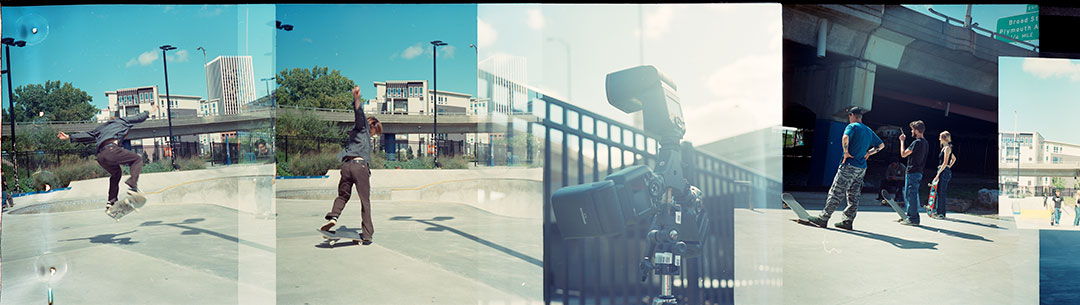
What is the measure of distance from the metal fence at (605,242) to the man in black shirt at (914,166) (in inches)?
59.2

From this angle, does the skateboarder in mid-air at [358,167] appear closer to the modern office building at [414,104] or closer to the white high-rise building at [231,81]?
the modern office building at [414,104]

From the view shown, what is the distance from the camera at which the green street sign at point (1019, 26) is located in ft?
16.1

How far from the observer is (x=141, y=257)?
4520mm

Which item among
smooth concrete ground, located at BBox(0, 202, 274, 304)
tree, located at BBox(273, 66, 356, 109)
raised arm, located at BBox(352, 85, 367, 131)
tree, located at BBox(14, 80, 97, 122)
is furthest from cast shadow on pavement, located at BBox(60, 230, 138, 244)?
raised arm, located at BBox(352, 85, 367, 131)

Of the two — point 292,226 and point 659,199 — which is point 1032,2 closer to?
point 659,199

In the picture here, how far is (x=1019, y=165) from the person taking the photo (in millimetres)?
5090

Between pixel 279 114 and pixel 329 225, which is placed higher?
pixel 279 114

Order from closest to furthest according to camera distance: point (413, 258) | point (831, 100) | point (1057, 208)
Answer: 1. point (413, 258)
2. point (831, 100)
3. point (1057, 208)

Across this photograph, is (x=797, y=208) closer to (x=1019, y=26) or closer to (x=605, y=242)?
(x=605, y=242)

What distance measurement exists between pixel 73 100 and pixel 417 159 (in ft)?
9.41

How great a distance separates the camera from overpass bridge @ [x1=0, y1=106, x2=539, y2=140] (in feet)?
15.0

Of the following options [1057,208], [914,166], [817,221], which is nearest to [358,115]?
[817,221]

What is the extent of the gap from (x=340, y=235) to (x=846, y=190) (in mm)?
4101

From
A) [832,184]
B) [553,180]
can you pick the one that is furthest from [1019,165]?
[553,180]
